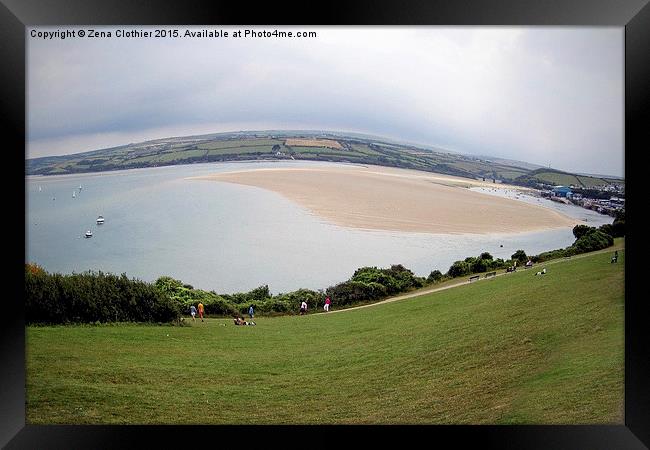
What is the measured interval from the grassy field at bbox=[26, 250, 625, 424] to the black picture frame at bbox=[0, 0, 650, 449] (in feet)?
0.33

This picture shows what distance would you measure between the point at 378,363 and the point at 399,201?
153 cm

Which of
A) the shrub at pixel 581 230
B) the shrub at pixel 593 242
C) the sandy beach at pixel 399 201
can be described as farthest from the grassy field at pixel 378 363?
the sandy beach at pixel 399 201

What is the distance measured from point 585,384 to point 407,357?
5.13 feet

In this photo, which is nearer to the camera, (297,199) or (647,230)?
(647,230)

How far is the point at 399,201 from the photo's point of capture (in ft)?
15.4

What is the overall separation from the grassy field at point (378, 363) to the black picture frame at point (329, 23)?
0.10m

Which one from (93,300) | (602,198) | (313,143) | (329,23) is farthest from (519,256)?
(93,300)

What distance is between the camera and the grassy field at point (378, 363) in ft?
14.6

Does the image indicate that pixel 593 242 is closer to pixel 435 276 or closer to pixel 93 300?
pixel 435 276

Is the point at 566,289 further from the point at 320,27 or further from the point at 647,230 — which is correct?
the point at 320,27

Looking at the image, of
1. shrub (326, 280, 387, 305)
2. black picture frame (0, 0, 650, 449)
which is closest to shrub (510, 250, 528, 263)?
black picture frame (0, 0, 650, 449)

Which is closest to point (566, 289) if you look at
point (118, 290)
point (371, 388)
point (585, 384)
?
point (585, 384)

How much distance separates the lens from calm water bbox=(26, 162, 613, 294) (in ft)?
15.0

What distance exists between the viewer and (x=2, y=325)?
4.39 m
